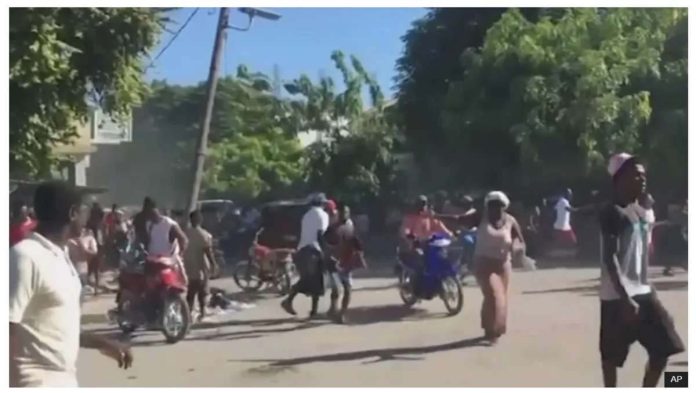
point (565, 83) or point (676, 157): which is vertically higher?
point (565, 83)

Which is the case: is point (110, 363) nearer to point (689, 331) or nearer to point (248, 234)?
point (248, 234)

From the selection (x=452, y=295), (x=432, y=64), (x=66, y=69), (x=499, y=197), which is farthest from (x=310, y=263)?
(x=66, y=69)

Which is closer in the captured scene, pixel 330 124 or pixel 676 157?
pixel 676 157

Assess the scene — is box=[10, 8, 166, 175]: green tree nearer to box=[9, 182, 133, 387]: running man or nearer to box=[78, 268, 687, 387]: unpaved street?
box=[78, 268, 687, 387]: unpaved street

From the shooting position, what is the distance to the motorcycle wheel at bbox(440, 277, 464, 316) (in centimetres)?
459

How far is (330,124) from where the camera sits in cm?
475

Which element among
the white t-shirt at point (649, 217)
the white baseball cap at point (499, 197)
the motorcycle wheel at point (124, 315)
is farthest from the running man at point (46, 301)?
the white t-shirt at point (649, 217)

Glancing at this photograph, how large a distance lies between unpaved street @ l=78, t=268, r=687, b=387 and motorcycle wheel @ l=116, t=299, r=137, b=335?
1.8 inches

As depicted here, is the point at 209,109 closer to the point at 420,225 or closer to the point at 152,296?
the point at 152,296

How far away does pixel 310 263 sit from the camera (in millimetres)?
4652

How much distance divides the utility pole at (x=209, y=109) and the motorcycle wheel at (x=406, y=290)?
96 centimetres
